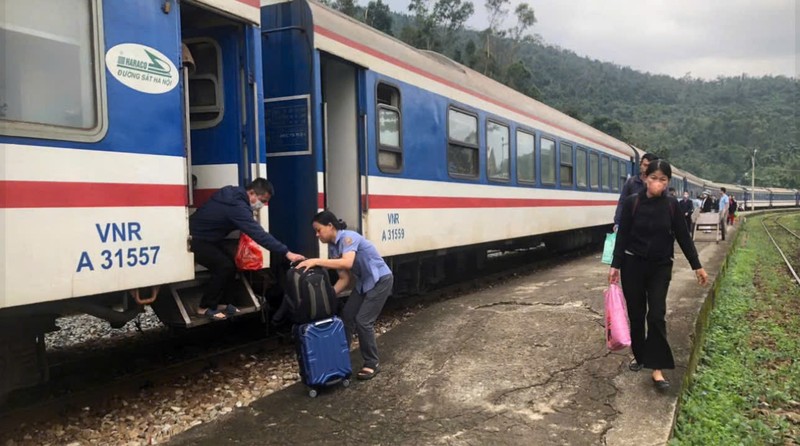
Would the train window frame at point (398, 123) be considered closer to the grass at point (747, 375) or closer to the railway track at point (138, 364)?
the railway track at point (138, 364)

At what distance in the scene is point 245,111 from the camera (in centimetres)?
501

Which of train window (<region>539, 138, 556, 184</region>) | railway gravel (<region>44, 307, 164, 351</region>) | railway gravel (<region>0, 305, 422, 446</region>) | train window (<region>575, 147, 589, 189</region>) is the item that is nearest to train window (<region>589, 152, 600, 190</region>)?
train window (<region>575, 147, 589, 189</region>)

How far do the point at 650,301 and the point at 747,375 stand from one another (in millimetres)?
2021

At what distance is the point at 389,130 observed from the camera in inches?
269

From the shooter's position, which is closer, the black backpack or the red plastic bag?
the black backpack

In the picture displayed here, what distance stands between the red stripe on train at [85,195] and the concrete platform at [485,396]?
1522 mm

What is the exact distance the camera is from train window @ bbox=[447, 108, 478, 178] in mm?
8055

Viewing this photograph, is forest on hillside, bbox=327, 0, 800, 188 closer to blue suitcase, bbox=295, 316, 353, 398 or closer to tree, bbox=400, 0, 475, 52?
tree, bbox=400, 0, 475, 52

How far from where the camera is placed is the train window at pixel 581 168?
1318 centimetres

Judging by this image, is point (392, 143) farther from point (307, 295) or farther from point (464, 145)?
point (307, 295)

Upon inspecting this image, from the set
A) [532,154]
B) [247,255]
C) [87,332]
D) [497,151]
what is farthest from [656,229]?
[532,154]

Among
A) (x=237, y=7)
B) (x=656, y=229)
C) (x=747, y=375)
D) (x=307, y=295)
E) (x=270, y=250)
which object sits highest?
(x=237, y=7)

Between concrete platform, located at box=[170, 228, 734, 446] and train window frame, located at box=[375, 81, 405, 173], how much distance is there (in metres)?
1.75

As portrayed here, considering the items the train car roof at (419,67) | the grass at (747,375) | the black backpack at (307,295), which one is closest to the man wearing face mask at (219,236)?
the black backpack at (307,295)
